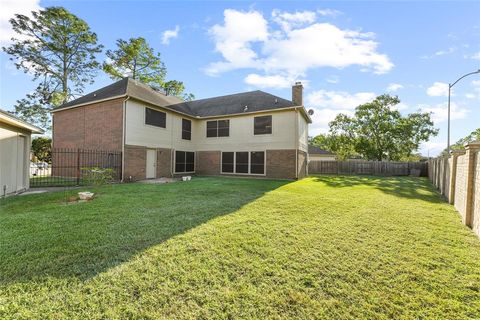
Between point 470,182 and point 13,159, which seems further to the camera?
point 13,159

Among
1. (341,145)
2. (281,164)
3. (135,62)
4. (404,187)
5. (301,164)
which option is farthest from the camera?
(341,145)

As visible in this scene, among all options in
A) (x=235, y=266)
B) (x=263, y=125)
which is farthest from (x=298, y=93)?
(x=235, y=266)

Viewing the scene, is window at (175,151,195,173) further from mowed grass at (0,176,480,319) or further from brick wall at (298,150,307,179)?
mowed grass at (0,176,480,319)

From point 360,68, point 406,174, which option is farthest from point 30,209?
point 406,174

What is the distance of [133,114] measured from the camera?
Answer: 505 inches

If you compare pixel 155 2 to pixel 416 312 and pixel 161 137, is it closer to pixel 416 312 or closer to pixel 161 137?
pixel 161 137

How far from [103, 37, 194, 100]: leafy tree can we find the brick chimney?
14.2 meters

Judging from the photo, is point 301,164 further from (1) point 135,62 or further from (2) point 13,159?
(1) point 135,62

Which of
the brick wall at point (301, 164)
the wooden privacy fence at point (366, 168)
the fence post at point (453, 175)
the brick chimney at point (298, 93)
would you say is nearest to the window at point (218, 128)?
the brick chimney at point (298, 93)

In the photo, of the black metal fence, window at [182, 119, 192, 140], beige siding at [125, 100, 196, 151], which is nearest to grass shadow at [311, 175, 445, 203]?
window at [182, 119, 192, 140]

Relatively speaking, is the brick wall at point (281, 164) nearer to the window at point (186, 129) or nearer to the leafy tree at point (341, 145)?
the window at point (186, 129)

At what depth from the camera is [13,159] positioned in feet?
26.8

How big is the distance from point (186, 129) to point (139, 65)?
1473 cm

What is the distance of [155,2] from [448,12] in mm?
11136
